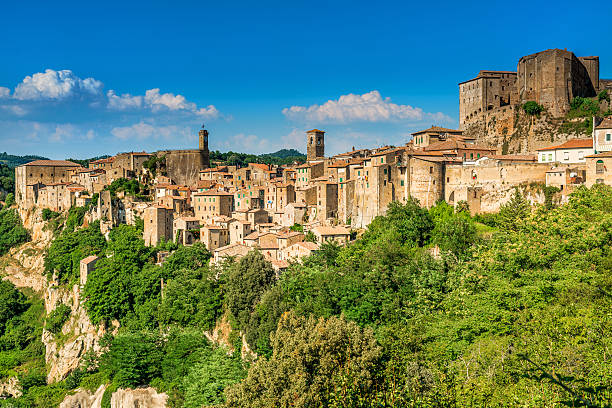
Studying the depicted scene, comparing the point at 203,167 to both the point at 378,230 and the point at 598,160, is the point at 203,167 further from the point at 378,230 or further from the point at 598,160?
the point at 598,160

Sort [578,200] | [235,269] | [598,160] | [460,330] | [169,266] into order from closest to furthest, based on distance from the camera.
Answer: [460,330] → [578,200] → [598,160] → [235,269] → [169,266]

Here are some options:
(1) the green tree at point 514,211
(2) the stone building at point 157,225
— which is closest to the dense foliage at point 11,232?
(2) the stone building at point 157,225

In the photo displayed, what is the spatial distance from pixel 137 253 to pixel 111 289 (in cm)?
536

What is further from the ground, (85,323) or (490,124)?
(490,124)

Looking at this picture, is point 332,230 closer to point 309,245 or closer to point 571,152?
point 309,245

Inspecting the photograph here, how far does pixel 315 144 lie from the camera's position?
72312mm

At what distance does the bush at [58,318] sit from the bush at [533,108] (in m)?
50.1

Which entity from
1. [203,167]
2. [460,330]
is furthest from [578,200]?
[203,167]

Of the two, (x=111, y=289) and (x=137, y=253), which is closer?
(x=111, y=289)

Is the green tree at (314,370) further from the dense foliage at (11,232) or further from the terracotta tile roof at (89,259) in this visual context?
the dense foliage at (11,232)

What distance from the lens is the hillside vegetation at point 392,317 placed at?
637 inches

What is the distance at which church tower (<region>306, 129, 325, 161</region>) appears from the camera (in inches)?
2847

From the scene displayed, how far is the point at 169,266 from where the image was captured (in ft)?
166

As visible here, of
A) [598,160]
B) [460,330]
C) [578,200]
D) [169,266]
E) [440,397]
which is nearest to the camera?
[440,397]
